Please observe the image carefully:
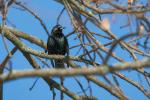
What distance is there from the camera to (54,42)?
20.2ft

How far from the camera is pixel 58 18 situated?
434 cm

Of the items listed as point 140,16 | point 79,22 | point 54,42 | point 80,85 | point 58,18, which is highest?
point 54,42

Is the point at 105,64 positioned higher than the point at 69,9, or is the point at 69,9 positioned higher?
the point at 69,9

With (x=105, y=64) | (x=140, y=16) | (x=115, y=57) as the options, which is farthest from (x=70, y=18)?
(x=105, y=64)

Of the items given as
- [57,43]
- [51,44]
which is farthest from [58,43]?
[51,44]

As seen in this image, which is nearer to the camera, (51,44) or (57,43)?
(51,44)

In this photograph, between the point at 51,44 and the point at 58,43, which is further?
the point at 58,43

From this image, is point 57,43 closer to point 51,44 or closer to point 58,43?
point 58,43

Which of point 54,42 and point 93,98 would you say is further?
point 54,42

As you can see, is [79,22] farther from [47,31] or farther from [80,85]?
[47,31]

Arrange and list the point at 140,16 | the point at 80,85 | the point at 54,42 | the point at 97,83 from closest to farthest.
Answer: the point at 140,16
the point at 80,85
the point at 97,83
the point at 54,42

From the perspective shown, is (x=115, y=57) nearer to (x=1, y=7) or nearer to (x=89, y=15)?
(x=89, y=15)

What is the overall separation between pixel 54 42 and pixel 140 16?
3619mm

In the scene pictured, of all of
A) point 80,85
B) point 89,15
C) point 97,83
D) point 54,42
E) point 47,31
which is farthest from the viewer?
point 54,42
